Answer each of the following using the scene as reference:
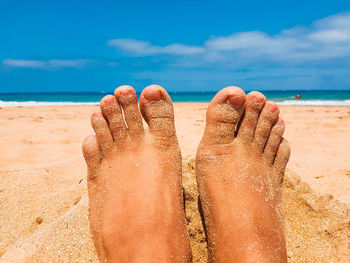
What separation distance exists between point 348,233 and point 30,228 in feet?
5.09

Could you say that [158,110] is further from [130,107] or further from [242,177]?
[242,177]

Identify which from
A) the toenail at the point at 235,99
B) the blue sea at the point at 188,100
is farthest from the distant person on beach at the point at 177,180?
the blue sea at the point at 188,100

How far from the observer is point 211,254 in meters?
1.26

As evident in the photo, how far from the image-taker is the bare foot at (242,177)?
121 centimetres

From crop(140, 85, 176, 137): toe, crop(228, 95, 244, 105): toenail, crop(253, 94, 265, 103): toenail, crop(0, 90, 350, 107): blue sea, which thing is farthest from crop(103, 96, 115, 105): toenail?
crop(0, 90, 350, 107): blue sea

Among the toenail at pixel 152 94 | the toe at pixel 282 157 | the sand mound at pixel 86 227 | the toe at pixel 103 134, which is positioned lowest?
the sand mound at pixel 86 227

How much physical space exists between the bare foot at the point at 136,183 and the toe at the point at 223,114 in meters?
0.22

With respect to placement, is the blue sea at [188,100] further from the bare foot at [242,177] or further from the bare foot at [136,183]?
the bare foot at [242,177]

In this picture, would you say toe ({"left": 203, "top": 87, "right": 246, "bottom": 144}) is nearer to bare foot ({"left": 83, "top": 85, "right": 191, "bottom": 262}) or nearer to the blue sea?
bare foot ({"left": 83, "top": 85, "right": 191, "bottom": 262})

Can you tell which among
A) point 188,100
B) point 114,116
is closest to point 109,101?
point 114,116

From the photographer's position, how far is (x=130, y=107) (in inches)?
64.6

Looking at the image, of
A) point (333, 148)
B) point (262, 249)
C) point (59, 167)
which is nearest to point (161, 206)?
point (262, 249)

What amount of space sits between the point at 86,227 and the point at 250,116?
1.07 m

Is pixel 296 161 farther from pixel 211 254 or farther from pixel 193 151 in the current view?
pixel 211 254
